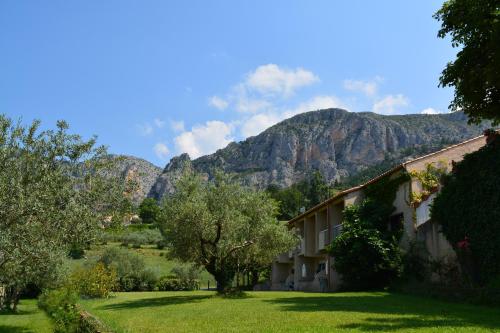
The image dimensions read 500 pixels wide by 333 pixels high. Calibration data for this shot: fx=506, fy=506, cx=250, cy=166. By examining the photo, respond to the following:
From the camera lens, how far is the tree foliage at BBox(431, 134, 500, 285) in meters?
19.8

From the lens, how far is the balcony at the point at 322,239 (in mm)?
35500

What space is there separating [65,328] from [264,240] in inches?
603

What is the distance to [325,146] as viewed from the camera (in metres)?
173

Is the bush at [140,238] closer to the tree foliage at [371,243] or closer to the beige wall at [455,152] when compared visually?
the tree foliage at [371,243]

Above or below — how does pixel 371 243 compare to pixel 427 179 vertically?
below

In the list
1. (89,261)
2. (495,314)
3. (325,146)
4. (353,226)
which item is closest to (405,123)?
(325,146)

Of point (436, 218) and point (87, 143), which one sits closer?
point (87, 143)

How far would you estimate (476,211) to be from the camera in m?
20.7

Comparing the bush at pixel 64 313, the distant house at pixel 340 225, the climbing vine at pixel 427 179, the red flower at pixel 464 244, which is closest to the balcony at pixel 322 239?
the distant house at pixel 340 225

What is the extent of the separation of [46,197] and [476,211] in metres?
16.5

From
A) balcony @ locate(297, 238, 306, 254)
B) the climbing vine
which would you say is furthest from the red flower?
balcony @ locate(297, 238, 306, 254)

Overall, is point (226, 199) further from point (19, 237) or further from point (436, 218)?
point (19, 237)

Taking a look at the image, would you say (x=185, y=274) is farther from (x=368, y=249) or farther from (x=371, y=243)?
(x=371, y=243)

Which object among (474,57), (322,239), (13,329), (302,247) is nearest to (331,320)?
(13,329)
